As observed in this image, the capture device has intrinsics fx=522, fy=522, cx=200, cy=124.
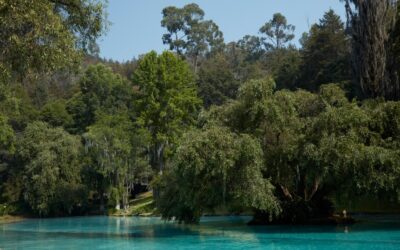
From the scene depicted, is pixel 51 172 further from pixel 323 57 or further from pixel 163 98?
pixel 323 57

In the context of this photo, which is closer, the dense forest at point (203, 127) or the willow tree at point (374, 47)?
the dense forest at point (203, 127)

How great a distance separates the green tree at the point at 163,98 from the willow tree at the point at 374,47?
18893 millimetres

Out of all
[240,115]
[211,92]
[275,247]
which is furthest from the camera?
[211,92]

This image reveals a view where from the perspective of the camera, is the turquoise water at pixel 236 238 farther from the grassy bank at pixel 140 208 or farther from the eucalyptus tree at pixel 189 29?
the eucalyptus tree at pixel 189 29

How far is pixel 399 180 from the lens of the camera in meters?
24.1

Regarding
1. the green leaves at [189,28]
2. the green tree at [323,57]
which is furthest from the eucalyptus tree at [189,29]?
the green tree at [323,57]

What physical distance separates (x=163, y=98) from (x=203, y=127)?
20.7m

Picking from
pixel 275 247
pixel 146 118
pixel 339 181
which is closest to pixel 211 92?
pixel 146 118

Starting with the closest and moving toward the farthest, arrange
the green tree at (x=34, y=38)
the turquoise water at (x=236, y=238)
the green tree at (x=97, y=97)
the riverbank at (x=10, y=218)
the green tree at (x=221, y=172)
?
the green tree at (x=34, y=38) < the turquoise water at (x=236, y=238) < the green tree at (x=221, y=172) < the riverbank at (x=10, y=218) < the green tree at (x=97, y=97)

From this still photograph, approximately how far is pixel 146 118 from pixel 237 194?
964 inches

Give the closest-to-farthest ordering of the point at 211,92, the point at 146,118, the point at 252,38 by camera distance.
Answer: the point at 146,118 → the point at 211,92 → the point at 252,38

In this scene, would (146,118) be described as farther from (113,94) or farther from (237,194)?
(237,194)

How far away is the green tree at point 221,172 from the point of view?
79.6ft

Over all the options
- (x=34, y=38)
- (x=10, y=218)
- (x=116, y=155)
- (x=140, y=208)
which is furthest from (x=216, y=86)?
(x=34, y=38)
